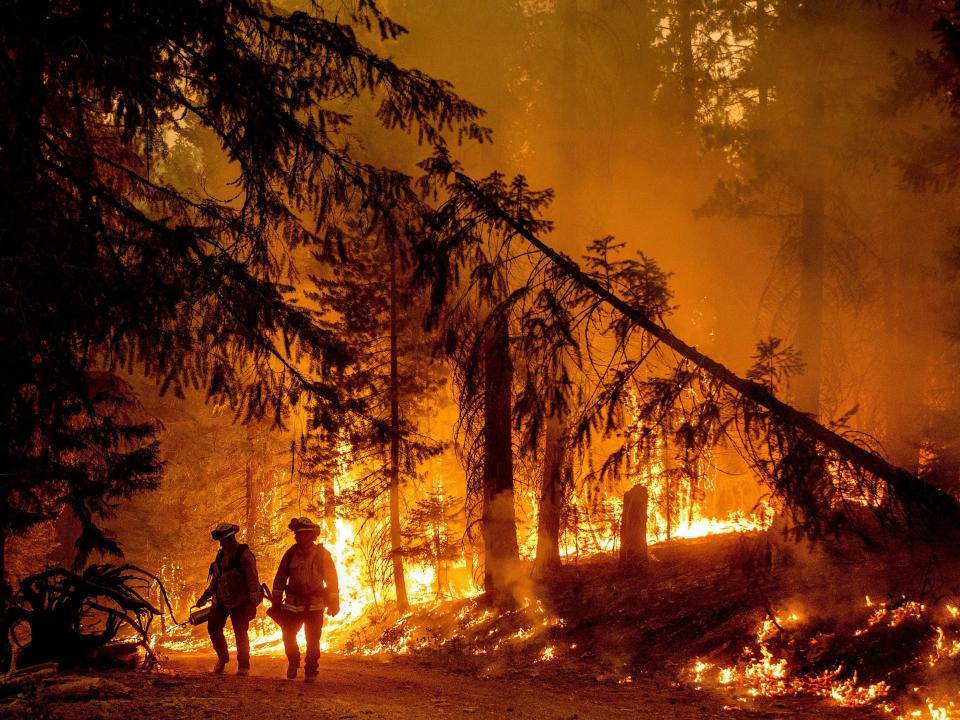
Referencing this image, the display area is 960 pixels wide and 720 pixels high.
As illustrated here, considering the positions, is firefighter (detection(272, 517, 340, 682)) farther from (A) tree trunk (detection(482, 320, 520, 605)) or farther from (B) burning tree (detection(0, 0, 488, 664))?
(A) tree trunk (detection(482, 320, 520, 605))

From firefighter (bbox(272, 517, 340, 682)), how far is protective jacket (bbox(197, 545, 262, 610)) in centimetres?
34

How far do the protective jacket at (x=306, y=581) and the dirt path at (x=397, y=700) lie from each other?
0.93 meters

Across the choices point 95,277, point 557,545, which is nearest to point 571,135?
point 557,545

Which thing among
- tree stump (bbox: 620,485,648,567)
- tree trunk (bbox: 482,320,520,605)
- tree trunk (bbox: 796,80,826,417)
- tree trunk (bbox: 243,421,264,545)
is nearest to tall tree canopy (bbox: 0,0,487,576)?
tree trunk (bbox: 482,320,520,605)

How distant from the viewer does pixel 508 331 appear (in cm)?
696

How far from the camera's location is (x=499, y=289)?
6422mm

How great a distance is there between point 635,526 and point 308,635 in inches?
288

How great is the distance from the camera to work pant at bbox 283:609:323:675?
8891 millimetres

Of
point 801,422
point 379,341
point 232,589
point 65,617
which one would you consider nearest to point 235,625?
point 232,589

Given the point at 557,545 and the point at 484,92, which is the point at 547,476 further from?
the point at 484,92

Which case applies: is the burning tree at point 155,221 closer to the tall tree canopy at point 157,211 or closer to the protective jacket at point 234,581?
the tall tree canopy at point 157,211

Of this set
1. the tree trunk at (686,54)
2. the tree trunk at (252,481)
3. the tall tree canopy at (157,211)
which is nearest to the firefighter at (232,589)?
the tall tree canopy at (157,211)

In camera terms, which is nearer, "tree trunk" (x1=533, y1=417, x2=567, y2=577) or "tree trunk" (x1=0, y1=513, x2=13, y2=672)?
"tree trunk" (x1=0, y1=513, x2=13, y2=672)

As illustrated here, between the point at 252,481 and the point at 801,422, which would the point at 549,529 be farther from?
the point at 252,481
